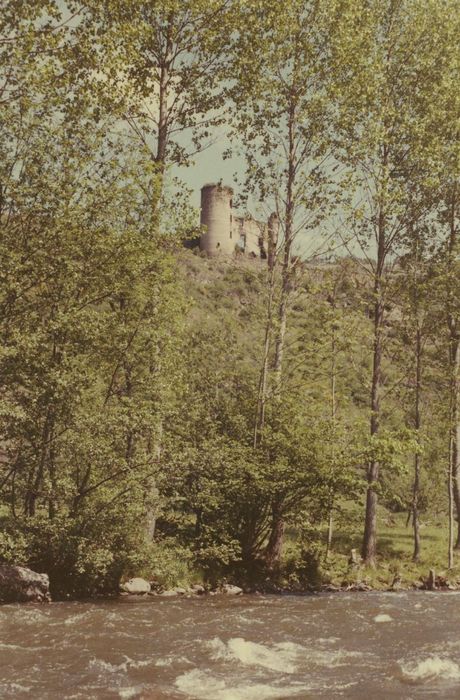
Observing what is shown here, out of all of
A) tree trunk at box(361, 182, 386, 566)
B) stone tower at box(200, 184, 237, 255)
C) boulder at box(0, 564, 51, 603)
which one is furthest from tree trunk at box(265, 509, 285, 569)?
stone tower at box(200, 184, 237, 255)

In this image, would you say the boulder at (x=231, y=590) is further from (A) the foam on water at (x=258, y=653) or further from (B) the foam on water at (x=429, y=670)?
(B) the foam on water at (x=429, y=670)

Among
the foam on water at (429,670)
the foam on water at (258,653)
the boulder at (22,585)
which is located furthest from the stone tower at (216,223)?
the foam on water at (429,670)

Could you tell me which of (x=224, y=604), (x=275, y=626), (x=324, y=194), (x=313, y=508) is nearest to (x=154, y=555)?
(x=224, y=604)

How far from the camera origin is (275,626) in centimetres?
1473

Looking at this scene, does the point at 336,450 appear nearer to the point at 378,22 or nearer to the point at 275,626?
the point at 275,626

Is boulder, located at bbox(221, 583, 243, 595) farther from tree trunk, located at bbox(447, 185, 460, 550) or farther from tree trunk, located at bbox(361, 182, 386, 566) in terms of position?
tree trunk, located at bbox(447, 185, 460, 550)

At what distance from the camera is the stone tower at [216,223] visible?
371ft

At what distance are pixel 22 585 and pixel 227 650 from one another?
5961 millimetres

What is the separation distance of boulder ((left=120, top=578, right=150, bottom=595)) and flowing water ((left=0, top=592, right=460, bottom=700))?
2.47ft

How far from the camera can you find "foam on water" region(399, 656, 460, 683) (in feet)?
35.1

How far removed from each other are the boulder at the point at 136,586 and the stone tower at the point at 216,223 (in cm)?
9763

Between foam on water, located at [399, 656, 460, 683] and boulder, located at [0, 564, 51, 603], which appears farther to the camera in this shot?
boulder, located at [0, 564, 51, 603]

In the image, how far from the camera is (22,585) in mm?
15711

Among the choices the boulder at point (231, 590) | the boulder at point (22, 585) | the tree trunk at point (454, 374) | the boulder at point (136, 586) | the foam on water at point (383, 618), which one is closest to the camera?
the boulder at point (22, 585)
